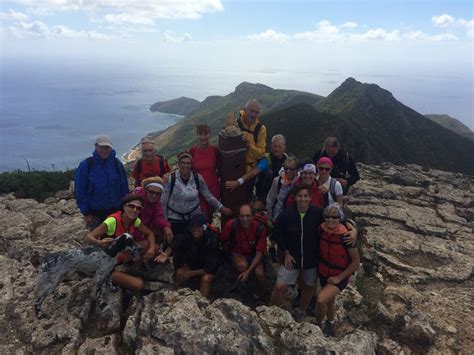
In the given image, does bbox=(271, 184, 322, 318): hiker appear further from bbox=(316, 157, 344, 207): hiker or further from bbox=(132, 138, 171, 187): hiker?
bbox=(132, 138, 171, 187): hiker

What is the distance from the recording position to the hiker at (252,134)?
843 centimetres

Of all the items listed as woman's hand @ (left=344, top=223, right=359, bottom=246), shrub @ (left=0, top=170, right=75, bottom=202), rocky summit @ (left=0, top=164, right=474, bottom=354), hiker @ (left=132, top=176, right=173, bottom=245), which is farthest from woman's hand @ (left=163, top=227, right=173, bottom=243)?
shrub @ (left=0, top=170, right=75, bottom=202)

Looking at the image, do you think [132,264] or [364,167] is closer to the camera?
[132,264]

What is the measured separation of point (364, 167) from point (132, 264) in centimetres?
1930

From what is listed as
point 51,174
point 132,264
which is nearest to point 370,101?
point 51,174

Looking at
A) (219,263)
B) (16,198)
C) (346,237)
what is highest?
(346,237)

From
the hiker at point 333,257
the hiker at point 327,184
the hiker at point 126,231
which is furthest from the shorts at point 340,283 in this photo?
the hiker at point 126,231

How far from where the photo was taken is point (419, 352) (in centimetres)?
680

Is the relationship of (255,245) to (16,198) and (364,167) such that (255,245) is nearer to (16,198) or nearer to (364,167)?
(16,198)

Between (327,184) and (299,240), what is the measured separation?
6.01 feet

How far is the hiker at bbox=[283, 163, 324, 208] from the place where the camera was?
23.8 ft

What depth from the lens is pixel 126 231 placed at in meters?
6.97

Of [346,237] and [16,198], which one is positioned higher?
[346,237]

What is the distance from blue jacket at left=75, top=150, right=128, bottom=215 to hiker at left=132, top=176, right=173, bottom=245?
78 centimetres
